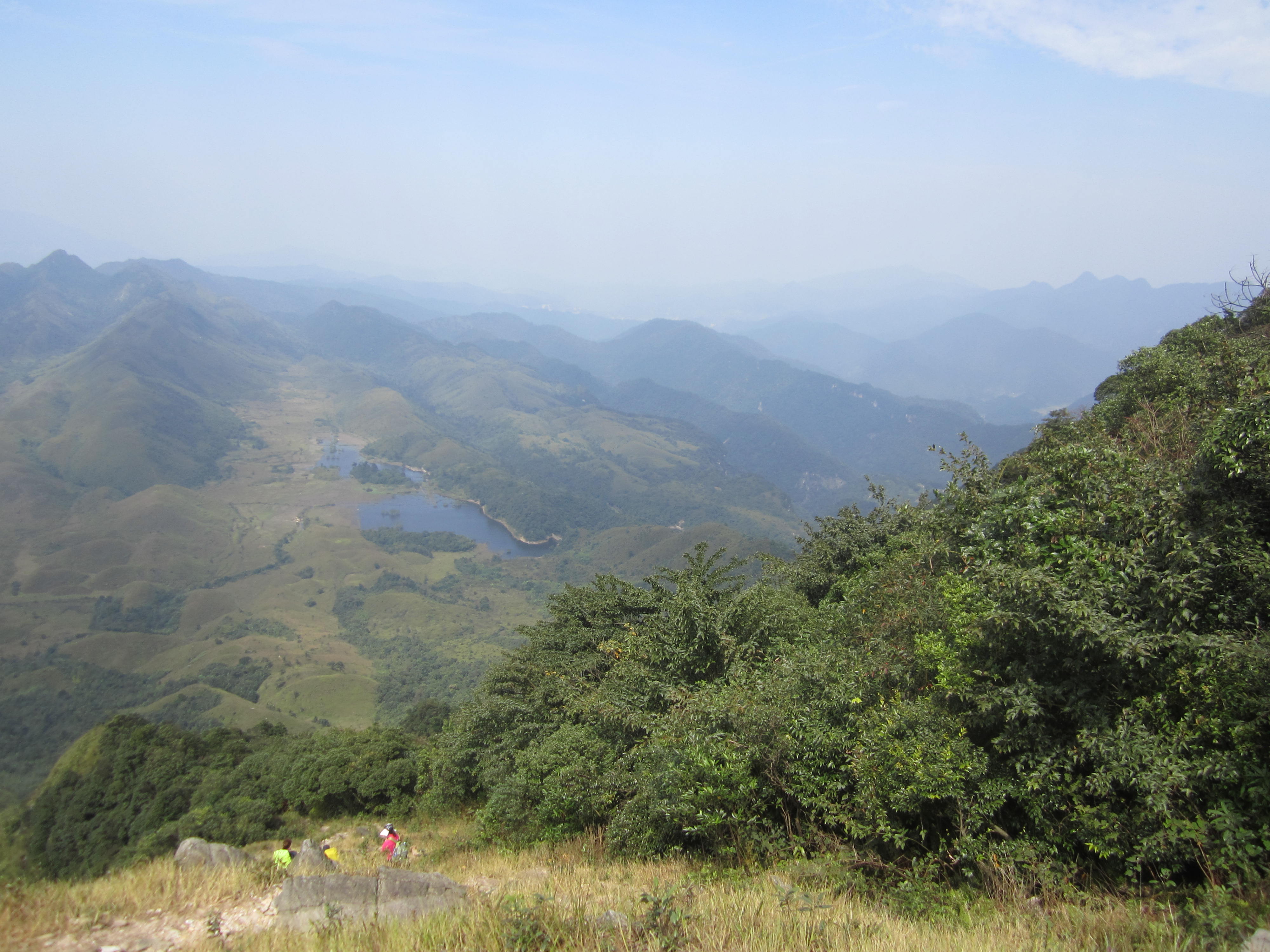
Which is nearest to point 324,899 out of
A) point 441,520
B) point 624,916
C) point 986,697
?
point 624,916

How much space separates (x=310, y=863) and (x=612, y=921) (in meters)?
7.15

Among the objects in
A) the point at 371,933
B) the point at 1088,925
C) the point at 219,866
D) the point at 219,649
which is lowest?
the point at 219,649

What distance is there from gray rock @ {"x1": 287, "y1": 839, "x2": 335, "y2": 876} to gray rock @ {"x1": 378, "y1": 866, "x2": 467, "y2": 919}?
3.88ft

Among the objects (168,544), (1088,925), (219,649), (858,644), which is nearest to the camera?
(1088,925)

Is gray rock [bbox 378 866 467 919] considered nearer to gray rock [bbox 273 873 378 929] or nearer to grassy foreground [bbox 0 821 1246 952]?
gray rock [bbox 273 873 378 929]

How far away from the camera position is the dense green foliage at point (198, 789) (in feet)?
70.3

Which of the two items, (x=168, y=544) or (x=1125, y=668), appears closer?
(x=1125, y=668)

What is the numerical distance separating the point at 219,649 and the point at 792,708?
10373 cm

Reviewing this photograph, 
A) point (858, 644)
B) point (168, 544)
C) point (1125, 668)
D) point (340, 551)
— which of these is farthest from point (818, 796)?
point (168, 544)

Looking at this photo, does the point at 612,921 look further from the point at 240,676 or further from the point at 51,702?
the point at 51,702

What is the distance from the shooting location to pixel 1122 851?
5.85 m

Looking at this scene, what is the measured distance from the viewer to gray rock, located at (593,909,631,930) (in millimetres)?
5312

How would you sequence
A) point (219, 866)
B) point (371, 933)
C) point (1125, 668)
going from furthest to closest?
point (219, 866) < point (1125, 668) < point (371, 933)

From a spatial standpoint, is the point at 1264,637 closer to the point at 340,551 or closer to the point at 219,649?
the point at 219,649
